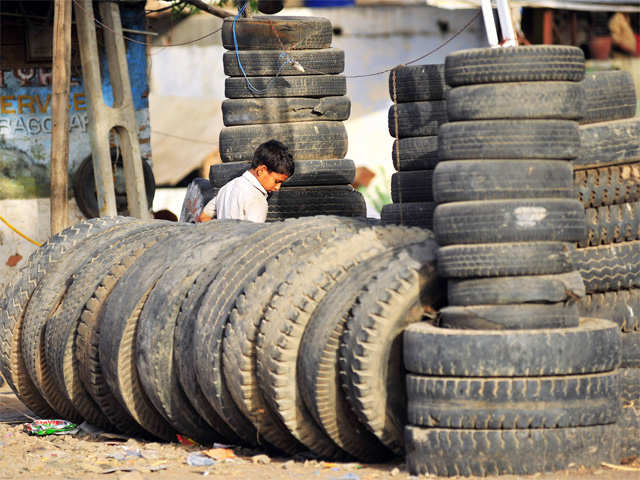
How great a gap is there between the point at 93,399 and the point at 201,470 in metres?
1.51

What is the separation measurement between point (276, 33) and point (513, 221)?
4.64 metres

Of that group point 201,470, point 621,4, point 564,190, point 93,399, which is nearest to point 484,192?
point 564,190

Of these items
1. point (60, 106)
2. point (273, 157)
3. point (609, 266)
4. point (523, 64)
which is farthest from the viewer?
point (60, 106)

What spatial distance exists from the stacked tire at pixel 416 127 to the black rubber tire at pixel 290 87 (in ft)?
4.93

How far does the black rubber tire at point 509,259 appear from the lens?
13.7ft

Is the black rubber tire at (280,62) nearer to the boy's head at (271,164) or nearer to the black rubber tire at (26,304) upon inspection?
the boy's head at (271,164)

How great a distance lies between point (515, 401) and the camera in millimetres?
4094

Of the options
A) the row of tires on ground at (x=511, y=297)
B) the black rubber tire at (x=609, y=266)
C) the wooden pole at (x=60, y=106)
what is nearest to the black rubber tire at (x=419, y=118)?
the black rubber tire at (x=609, y=266)

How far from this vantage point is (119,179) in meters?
12.4

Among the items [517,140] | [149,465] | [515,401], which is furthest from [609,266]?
[149,465]

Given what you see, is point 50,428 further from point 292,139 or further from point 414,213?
point 292,139

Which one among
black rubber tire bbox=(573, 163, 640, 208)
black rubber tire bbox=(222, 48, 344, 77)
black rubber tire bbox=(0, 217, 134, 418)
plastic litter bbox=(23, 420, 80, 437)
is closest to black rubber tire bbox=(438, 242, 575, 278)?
black rubber tire bbox=(573, 163, 640, 208)

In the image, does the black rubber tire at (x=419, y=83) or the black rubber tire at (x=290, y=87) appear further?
the black rubber tire at (x=290, y=87)

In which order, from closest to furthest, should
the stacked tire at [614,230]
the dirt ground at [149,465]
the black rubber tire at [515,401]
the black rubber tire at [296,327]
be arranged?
the black rubber tire at [515,401], the dirt ground at [149,465], the black rubber tire at [296,327], the stacked tire at [614,230]
